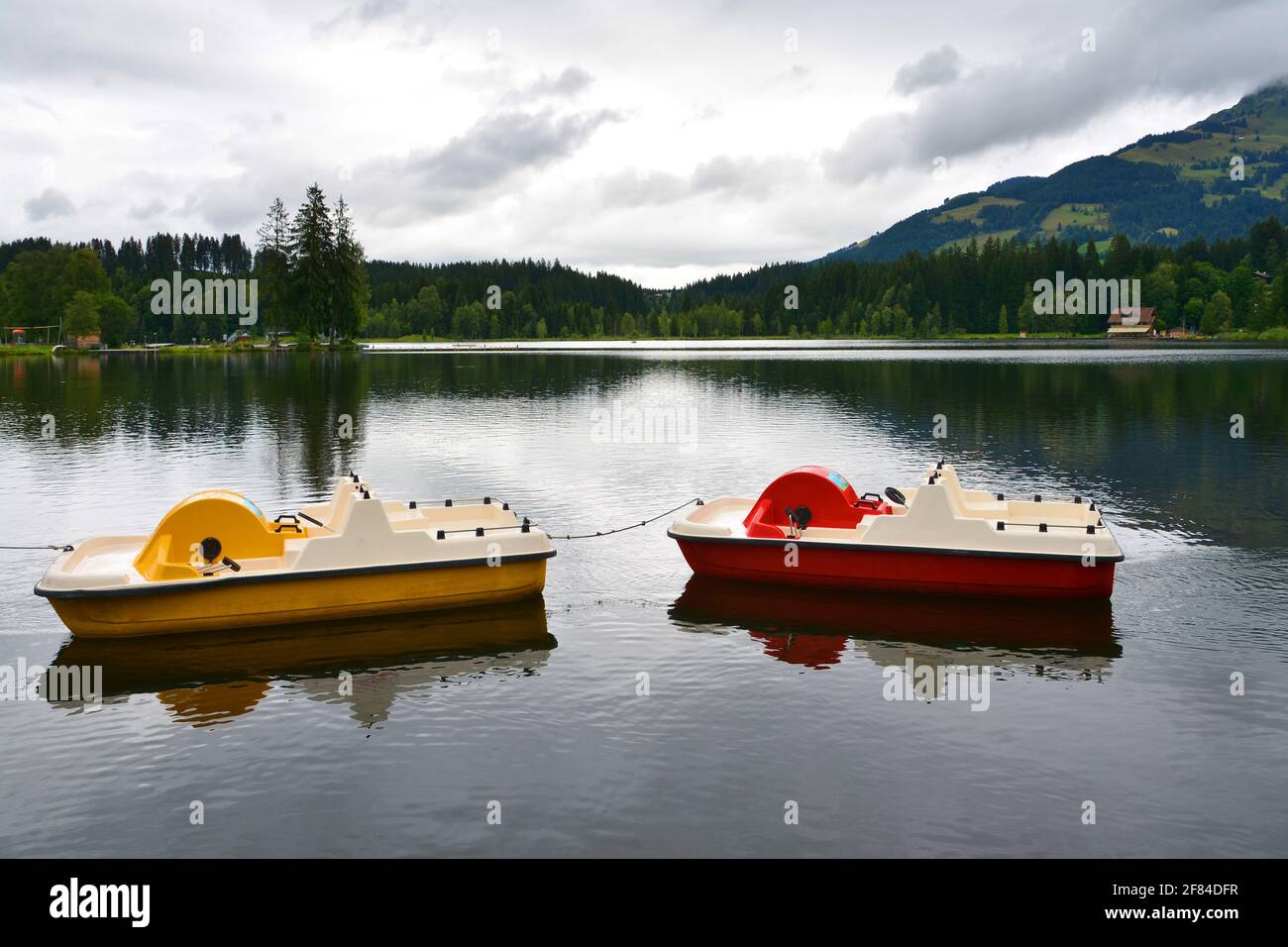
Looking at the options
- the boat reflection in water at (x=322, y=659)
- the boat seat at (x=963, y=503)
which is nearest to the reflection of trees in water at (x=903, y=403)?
the boat seat at (x=963, y=503)

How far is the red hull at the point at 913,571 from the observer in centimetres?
2198

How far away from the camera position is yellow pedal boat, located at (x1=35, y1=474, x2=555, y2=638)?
19219 mm

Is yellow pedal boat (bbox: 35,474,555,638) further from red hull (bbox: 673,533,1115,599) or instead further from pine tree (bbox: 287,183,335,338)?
pine tree (bbox: 287,183,335,338)

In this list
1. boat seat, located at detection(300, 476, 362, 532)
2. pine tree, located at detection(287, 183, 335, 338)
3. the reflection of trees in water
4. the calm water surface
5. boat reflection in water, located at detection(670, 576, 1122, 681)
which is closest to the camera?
the calm water surface

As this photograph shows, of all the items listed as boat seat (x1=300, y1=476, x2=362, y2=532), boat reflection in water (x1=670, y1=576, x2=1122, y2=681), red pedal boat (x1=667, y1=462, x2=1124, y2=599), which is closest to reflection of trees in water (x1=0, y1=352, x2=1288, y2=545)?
red pedal boat (x1=667, y1=462, x2=1124, y2=599)

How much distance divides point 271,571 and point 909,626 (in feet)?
45.1

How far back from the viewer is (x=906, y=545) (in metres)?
22.4

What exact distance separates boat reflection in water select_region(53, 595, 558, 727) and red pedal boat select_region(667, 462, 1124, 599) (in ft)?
17.9

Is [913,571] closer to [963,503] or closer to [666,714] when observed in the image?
[963,503]

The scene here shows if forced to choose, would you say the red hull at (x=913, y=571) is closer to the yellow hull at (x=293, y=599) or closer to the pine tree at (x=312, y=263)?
the yellow hull at (x=293, y=599)

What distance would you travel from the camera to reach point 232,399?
79000mm

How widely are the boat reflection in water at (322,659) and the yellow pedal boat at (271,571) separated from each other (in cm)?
38
